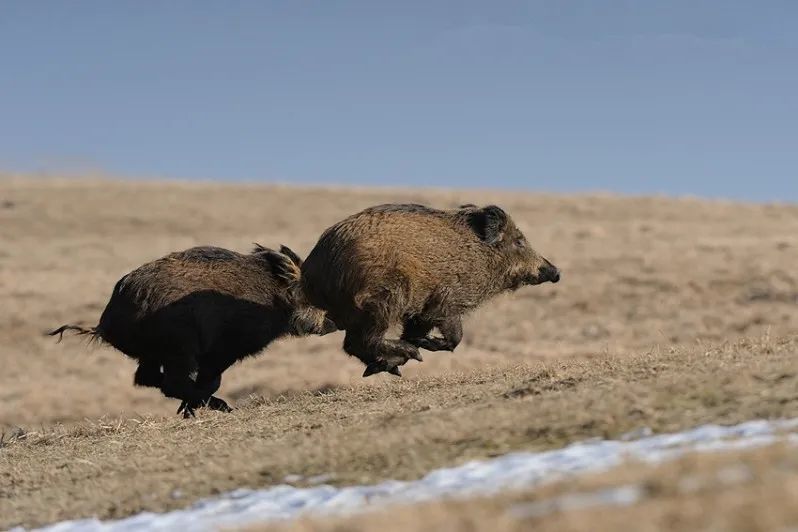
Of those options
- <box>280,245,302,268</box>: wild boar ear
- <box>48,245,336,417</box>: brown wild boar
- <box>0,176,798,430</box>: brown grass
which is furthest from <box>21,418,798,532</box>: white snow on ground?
<box>280,245,302,268</box>: wild boar ear

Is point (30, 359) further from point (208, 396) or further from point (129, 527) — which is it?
point (129, 527)

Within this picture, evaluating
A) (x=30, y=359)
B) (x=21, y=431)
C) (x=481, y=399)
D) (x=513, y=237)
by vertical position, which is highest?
(x=513, y=237)

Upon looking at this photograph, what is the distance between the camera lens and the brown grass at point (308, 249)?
27047mm

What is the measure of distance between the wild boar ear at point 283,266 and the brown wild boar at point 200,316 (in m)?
0.01

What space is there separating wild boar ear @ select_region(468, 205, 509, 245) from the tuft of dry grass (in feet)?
8.35

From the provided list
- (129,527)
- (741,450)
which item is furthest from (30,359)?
(741,450)

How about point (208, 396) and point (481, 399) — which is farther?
point (208, 396)

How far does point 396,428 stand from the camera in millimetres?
9445

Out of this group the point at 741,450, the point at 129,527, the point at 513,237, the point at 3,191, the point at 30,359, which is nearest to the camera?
the point at 741,450

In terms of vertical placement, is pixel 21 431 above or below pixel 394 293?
below

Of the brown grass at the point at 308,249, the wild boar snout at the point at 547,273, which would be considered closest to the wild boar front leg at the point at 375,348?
the brown grass at the point at 308,249

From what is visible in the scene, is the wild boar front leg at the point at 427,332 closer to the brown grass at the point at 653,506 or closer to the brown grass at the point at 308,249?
the brown grass at the point at 308,249

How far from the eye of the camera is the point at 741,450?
6508 mm

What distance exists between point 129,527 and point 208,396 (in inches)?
255
